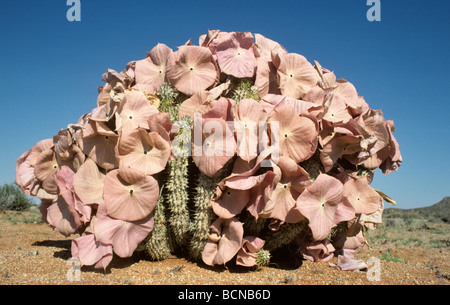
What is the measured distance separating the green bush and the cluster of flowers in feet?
22.4

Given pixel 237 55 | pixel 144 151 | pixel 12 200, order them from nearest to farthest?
pixel 144 151
pixel 237 55
pixel 12 200

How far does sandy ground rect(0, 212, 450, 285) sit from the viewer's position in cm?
314

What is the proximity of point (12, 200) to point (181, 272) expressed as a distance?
342 inches

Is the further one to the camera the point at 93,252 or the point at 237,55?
the point at 237,55

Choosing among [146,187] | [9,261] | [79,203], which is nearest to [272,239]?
[146,187]

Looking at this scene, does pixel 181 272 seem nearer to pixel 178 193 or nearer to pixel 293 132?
pixel 178 193

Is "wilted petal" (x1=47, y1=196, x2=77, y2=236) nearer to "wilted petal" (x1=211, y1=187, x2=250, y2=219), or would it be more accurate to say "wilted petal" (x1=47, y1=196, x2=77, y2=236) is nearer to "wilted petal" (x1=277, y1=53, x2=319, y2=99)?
"wilted petal" (x1=211, y1=187, x2=250, y2=219)

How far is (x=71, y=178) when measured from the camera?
12.4 ft

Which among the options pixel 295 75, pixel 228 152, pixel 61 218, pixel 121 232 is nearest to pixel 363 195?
pixel 295 75

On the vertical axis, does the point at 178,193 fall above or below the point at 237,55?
below

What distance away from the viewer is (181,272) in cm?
335

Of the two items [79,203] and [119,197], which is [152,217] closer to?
[119,197]

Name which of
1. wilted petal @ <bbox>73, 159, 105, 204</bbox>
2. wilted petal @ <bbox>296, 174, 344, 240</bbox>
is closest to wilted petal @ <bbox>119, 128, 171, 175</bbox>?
wilted petal @ <bbox>73, 159, 105, 204</bbox>

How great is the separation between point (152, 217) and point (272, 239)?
4.09 feet
